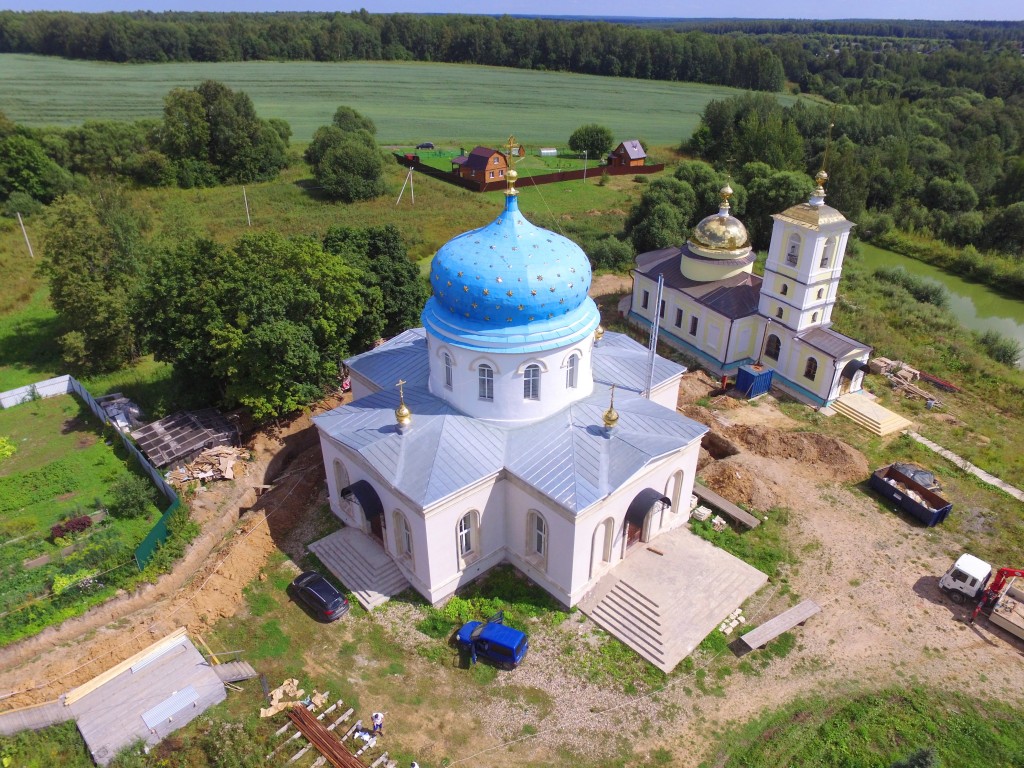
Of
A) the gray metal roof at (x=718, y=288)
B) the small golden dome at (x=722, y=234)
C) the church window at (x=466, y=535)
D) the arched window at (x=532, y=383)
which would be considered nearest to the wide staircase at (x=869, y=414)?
the gray metal roof at (x=718, y=288)

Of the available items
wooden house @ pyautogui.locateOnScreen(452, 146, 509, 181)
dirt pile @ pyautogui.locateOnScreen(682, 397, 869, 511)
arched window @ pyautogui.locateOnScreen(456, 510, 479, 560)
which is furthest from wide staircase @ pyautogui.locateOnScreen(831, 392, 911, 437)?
wooden house @ pyautogui.locateOnScreen(452, 146, 509, 181)

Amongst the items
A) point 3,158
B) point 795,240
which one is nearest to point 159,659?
point 795,240

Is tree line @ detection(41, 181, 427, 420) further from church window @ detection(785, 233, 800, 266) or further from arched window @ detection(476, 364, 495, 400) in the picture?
church window @ detection(785, 233, 800, 266)

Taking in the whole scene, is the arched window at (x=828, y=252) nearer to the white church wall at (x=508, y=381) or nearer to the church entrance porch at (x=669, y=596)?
the white church wall at (x=508, y=381)

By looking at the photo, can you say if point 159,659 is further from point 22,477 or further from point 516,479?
→ point 22,477

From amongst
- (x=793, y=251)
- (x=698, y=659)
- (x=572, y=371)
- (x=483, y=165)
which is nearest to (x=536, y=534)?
(x=572, y=371)
